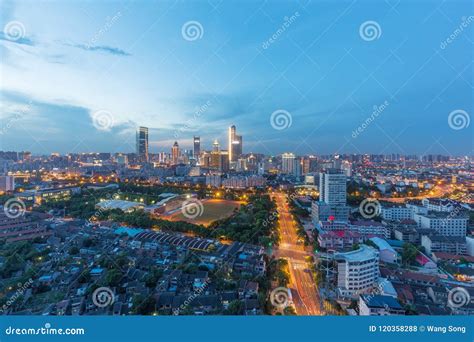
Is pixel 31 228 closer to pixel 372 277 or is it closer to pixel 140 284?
pixel 140 284

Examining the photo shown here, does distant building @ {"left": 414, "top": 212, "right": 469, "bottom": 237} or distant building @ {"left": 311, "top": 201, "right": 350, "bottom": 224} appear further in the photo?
distant building @ {"left": 311, "top": 201, "right": 350, "bottom": 224}

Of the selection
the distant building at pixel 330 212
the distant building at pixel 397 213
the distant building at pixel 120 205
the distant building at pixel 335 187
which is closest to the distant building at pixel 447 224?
the distant building at pixel 397 213

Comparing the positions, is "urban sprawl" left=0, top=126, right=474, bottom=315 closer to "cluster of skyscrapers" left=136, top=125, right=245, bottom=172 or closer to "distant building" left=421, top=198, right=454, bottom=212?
"distant building" left=421, top=198, right=454, bottom=212

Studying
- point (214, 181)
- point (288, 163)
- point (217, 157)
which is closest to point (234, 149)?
point (217, 157)

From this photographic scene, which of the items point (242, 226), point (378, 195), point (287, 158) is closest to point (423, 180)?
point (378, 195)

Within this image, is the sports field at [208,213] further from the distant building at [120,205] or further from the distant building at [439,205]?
the distant building at [439,205]

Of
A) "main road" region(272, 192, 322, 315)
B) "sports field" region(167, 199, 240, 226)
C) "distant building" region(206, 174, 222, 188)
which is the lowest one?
"main road" region(272, 192, 322, 315)

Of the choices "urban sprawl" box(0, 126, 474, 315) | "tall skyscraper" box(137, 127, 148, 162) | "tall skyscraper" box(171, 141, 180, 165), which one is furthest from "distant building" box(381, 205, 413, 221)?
"tall skyscraper" box(171, 141, 180, 165)
